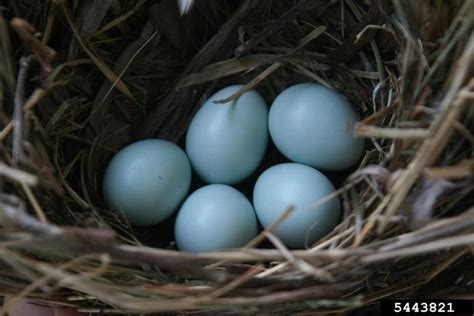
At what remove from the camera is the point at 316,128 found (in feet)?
2.40

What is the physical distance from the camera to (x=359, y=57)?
811 mm

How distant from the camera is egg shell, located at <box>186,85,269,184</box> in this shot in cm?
76

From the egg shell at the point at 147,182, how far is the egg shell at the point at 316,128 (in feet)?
0.42

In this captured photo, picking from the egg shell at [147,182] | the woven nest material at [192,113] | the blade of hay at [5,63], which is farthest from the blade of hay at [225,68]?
the blade of hay at [5,63]

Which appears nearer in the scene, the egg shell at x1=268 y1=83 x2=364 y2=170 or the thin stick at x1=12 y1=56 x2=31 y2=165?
the thin stick at x1=12 y1=56 x2=31 y2=165

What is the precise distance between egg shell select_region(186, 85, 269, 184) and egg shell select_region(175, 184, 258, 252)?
32mm

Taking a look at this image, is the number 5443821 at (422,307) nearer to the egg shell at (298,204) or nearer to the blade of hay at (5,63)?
the egg shell at (298,204)

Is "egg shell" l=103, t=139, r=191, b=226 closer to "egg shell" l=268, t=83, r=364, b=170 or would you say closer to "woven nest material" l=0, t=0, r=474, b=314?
"woven nest material" l=0, t=0, r=474, b=314

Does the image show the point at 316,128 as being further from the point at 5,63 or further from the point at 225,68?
the point at 5,63

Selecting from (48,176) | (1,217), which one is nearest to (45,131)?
(48,176)

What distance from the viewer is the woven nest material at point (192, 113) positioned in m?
0.54

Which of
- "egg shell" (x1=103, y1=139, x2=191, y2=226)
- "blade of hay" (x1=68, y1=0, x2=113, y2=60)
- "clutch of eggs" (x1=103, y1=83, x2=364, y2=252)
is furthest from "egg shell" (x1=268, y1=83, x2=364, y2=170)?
"blade of hay" (x1=68, y1=0, x2=113, y2=60)

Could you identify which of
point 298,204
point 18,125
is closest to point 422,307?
point 298,204

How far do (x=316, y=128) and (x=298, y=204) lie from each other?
94 millimetres
